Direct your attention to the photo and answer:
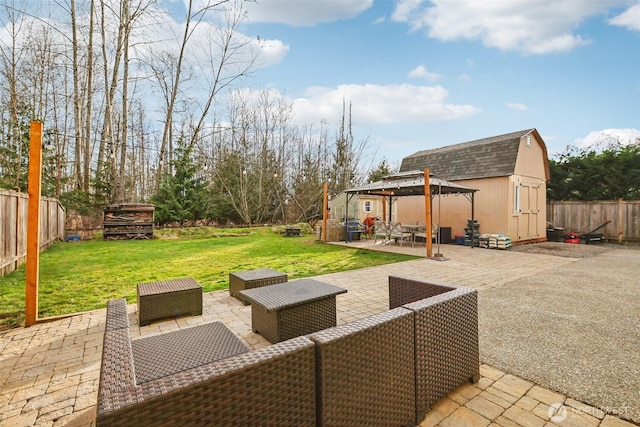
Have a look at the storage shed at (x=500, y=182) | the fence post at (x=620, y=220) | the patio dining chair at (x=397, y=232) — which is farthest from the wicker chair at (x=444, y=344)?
the fence post at (x=620, y=220)

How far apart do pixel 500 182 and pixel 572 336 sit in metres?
9.79

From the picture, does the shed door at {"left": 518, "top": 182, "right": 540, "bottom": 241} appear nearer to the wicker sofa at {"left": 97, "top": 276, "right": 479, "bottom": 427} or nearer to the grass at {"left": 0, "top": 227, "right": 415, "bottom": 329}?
the grass at {"left": 0, "top": 227, "right": 415, "bottom": 329}

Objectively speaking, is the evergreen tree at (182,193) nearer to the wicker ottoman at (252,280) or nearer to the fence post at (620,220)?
the wicker ottoman at (252,280)

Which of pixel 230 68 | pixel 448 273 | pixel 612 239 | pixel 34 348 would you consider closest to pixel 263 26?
pixel 230 68

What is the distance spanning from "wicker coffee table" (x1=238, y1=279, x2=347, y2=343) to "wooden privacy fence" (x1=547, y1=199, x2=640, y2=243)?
1545 centimetres

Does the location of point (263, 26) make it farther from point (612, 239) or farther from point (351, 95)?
point (612, 239)

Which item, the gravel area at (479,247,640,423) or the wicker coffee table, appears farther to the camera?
the wicker coffee table

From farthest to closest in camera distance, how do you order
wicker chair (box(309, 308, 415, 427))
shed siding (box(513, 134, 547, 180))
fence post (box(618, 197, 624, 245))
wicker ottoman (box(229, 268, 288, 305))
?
fence post (box(618, 197, 624, 245)) < shed siding (box(513, 134, 547, 180)) < wicker ottoman (box(229, 268, 288, 305)) < wicker chair (box(309, 308, 415, 427))

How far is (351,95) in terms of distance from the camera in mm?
22234

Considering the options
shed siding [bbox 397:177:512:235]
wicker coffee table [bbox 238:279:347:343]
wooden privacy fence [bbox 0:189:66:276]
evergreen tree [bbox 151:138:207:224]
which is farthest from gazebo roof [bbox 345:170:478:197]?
evergreen tree [bbox 151:138:207:224]

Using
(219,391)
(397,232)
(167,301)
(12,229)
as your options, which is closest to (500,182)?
(397,232)

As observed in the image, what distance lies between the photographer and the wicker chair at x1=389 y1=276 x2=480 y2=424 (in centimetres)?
184

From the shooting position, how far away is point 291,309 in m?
2.94

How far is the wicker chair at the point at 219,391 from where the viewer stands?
3.14ft
